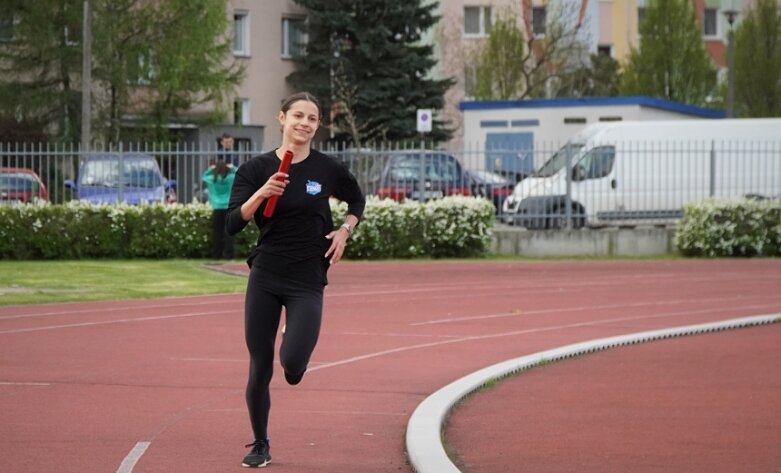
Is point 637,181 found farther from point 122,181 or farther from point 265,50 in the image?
point 265,50

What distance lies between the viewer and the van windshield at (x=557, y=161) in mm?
31969

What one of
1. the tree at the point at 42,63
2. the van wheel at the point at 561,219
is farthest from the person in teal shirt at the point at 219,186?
the tree at the point at 42,63

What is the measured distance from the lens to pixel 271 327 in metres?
9.22

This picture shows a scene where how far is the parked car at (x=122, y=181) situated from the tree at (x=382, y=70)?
87.1 feet

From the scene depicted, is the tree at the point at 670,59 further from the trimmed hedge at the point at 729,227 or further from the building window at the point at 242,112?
the trimmed hedge at the point at 729,227

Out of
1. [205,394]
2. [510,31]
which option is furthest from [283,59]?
[205,394]

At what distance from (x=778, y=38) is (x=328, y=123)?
16.9 metres

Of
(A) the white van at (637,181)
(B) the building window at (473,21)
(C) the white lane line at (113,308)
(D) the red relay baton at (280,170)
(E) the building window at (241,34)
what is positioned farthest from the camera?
(B) the building window at (473,21)

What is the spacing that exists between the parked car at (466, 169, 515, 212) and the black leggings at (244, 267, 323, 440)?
76.7 ft

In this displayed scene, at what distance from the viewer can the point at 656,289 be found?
24.2 m

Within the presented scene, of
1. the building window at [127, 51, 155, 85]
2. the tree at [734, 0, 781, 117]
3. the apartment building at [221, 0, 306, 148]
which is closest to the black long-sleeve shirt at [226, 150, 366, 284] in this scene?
the building window at [127, 51, 155, 85]


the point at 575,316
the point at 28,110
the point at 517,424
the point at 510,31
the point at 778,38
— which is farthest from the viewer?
the point at 778,38

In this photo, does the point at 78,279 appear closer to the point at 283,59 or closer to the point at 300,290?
the point at 300,290

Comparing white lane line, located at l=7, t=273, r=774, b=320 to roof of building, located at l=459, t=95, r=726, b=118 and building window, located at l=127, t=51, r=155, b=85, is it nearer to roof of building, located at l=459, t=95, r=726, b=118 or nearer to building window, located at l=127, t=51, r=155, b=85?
roof of building, located at l=459, t=95, r=726, b=118
